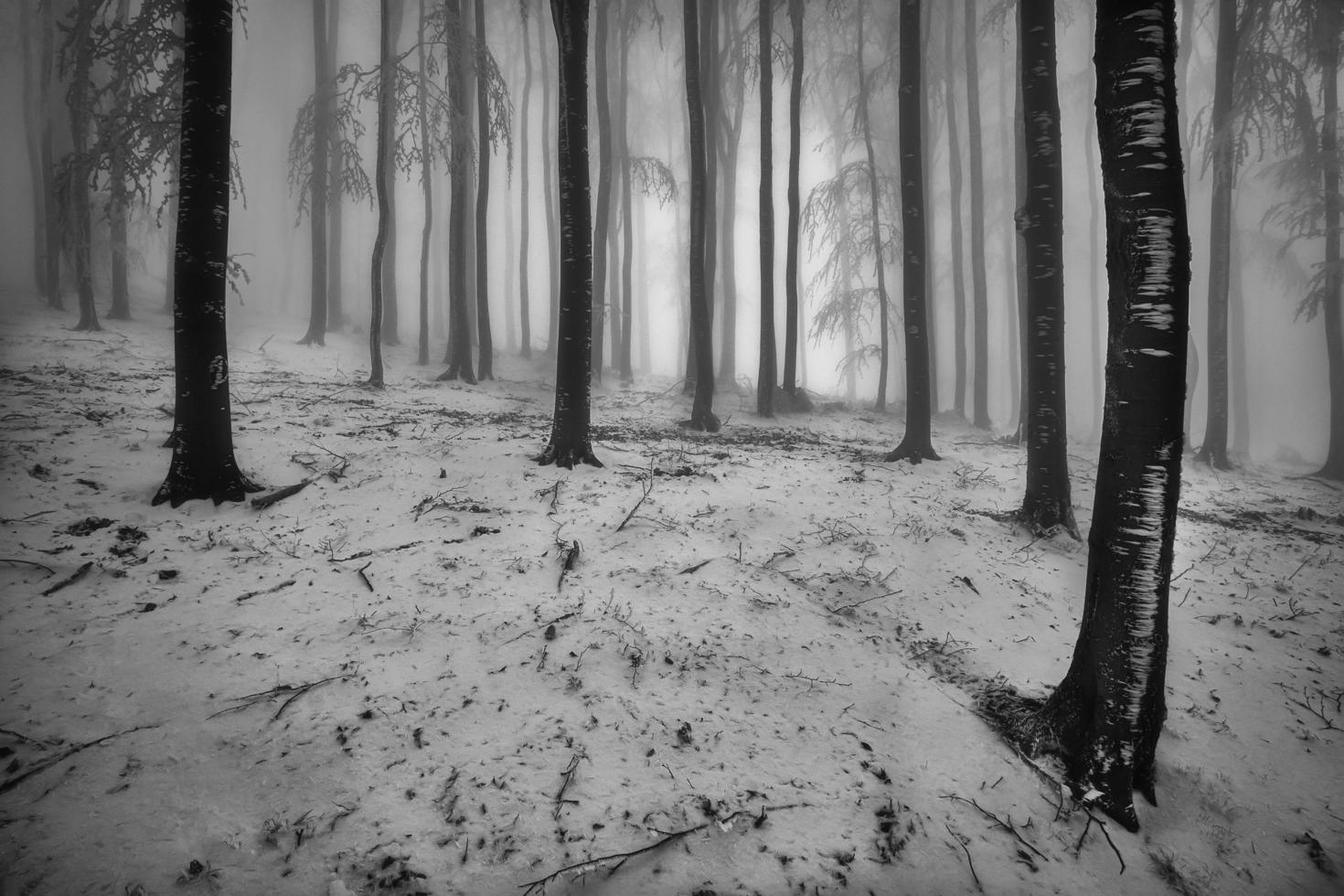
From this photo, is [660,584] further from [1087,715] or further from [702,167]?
[702,167]

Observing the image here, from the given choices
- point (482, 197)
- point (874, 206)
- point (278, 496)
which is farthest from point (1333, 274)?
point (278, 496)

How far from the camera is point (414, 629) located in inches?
134

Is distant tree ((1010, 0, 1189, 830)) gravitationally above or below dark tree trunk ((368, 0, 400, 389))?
below

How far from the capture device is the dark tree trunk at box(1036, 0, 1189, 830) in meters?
2.57

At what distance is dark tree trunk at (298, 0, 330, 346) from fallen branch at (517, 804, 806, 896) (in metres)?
14.0

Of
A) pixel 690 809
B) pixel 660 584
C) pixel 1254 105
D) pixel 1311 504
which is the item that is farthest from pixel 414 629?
pixel 1254 105

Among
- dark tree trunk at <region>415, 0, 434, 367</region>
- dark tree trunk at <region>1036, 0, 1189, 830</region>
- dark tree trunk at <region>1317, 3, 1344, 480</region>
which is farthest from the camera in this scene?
dark tree trunk at <region>1317, 3, 1344, 480</region>

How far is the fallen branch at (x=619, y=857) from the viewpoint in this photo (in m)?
1.98

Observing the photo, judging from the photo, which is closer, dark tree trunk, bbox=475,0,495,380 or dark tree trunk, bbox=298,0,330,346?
dark tree trunk, bbox=298,0,330,346

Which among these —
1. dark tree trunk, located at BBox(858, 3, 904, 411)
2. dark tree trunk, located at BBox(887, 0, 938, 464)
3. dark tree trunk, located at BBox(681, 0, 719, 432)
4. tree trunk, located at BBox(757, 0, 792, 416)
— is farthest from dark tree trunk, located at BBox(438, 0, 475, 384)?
dark tree trunk, located at BBox(858, 3, 904, 411)

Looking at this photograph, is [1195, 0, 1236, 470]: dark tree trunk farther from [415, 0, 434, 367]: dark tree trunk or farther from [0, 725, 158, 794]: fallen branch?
[0, 725, 158, 794]: fallen branch

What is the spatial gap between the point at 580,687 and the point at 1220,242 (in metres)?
17.6

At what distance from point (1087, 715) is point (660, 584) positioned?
→ 8.98ft

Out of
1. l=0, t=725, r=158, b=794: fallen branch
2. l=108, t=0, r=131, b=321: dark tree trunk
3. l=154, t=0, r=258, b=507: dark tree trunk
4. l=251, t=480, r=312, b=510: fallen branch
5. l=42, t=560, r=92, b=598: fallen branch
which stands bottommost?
l=0, t=725, r=158, b=794: fallen branch
